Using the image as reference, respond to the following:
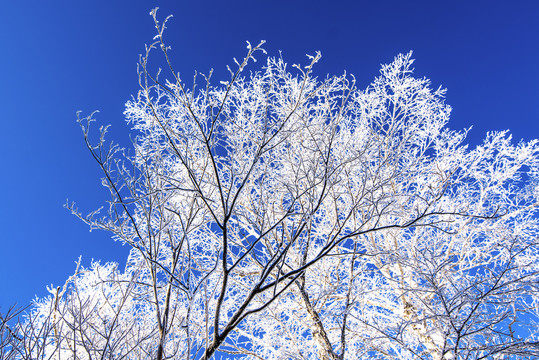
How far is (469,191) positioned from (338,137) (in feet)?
8.23

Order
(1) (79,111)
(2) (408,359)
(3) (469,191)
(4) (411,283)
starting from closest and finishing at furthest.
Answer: (1) (79,111) < (2) (408,359) < (4) (411,283) < (3) (469,191)

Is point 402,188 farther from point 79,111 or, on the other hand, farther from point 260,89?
point 79,111

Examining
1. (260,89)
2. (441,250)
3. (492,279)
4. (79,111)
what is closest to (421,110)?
(441,250)

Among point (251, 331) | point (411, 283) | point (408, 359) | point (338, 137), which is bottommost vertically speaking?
point (408, 359)

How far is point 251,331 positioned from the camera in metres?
4.82

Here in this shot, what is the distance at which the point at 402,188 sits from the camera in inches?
222

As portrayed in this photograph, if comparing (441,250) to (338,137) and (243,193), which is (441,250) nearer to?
(338,137)

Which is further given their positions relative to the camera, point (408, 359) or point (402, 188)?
point (402, 188)

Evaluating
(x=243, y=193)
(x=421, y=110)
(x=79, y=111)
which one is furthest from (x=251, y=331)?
(x=421, y=110)

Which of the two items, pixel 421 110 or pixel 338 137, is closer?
pixel 338 137

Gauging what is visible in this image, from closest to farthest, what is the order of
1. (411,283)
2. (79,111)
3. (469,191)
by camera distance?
(79,111)
(411,283)
(469,191)

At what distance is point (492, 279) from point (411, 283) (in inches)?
112

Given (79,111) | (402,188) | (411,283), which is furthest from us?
(402,188)

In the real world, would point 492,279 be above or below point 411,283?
below
